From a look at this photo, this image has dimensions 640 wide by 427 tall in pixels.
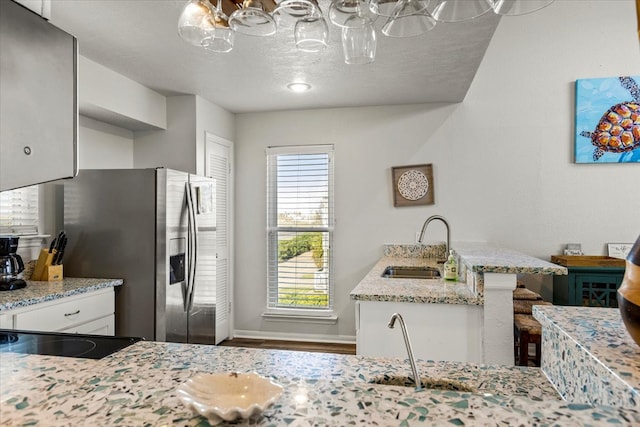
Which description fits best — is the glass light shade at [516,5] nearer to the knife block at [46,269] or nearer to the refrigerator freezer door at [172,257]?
the refrigerator freezer door at [172,257]

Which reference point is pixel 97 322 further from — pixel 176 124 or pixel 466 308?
pixel 466 308

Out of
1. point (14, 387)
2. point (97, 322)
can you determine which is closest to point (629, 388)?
point (14, 387)

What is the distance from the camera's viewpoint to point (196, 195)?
10.2 ft

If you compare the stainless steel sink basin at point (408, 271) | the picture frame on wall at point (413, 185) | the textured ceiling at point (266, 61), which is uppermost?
the textured ceiling at point (266, 61)

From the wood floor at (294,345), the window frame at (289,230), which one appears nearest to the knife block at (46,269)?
the wood floor at (294,345)

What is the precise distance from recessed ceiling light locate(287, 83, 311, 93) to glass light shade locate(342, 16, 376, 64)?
1981 millimetres

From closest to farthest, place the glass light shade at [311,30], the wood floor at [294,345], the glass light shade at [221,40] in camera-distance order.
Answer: the glass light shade at [311,30]
the glass light shade at [221,40]
the wood floor at [294,345]

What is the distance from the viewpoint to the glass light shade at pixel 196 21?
131cm

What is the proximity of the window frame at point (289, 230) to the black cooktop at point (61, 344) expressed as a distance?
293 cm

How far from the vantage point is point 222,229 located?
4.08 m

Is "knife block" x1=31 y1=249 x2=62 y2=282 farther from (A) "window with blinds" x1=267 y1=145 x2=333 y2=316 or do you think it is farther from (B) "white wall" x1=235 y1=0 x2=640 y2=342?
(B) "white wall" x1=235 y1=0 x2=640 y2=342

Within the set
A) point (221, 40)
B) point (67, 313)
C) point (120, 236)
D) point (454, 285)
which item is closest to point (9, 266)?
point (67, 313)

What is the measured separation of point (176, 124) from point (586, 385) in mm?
3567

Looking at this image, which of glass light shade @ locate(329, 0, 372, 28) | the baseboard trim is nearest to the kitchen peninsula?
glass light shade @ locate(329, 0, 372, 28)
